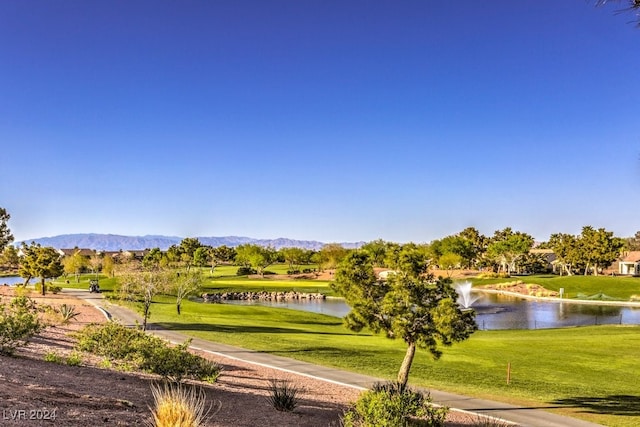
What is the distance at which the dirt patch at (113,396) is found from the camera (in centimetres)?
911

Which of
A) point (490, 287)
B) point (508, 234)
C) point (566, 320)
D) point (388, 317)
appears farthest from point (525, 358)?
point (508, 234)

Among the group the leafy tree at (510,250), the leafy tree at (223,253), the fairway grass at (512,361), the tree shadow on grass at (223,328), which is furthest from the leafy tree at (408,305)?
the leafy tree at (223,253)

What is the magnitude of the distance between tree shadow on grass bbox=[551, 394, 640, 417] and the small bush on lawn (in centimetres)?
880

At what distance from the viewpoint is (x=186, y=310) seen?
164 feet

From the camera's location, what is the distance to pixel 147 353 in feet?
48.7

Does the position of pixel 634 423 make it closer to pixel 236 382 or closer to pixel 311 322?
pixel 236 382

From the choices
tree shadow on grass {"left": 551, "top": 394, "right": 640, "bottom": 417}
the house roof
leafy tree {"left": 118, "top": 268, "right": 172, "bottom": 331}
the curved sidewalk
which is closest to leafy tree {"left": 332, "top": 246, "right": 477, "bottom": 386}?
the curved sidewalk

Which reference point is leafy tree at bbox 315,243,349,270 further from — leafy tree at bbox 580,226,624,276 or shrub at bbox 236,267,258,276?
leafy tree at bbox 580,226,624,276

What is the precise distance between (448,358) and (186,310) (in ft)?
100.0

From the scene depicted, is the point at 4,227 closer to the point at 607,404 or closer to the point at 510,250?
the point at 607,404

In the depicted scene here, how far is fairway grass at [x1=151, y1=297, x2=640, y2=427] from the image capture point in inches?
740

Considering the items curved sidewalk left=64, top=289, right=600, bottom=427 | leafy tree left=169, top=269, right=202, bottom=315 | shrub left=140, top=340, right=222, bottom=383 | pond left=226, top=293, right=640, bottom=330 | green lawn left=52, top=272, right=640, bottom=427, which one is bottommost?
pond left=226, top=293, right=640, bottom=330

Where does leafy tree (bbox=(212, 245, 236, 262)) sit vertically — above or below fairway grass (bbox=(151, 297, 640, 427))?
above

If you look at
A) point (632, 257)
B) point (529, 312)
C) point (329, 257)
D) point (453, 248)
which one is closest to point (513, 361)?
point (529, 312)
